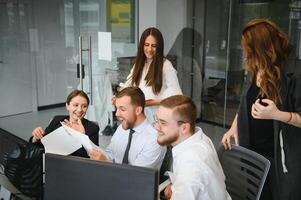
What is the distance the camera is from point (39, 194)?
1845 mm

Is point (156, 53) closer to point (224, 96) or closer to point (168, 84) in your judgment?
point (168, 84)

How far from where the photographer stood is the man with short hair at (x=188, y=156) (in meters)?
1.28

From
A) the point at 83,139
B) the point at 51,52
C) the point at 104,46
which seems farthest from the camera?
the point at 51,52

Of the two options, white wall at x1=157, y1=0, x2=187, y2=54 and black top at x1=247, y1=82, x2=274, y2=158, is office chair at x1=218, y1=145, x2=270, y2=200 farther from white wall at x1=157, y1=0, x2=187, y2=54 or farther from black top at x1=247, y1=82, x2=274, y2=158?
white wall at x1=157, y1=0, x2=187, y2=54

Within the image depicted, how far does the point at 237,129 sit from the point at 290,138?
0.33m

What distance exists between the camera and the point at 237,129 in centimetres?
211

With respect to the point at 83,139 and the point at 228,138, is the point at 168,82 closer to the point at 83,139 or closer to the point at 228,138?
the point at 228,138

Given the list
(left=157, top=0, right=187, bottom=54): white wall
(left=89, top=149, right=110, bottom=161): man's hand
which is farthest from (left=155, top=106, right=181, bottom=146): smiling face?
(left=157, top=0, right=187, bottom=54): white wall

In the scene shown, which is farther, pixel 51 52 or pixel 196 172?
pixel 51 52

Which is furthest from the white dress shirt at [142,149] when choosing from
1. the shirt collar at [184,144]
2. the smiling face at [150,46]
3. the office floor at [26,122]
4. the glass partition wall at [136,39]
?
the office floor at [26,122]

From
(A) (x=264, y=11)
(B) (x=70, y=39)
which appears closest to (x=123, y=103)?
(A) (x=264, y=11)

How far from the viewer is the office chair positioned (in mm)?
1724

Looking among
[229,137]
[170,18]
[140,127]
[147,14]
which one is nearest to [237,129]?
[229,137]

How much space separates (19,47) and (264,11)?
3861 millimetres
